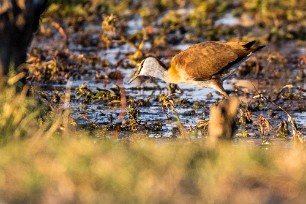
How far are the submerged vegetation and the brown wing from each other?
0.44 meters

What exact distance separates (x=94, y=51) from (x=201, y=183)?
9975mm

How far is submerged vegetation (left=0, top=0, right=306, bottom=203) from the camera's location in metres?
5.67

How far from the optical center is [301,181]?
18.7 feet

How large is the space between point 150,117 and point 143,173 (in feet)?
15.8

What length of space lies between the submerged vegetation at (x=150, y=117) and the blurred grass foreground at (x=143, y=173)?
1cm

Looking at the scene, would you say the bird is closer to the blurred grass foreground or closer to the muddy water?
the muddy water

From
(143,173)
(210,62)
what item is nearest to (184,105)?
(210,62)

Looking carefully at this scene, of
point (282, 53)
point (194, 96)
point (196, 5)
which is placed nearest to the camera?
point (194, 96)

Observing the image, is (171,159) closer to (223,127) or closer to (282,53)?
(223,127)

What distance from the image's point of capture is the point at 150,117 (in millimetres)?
10672

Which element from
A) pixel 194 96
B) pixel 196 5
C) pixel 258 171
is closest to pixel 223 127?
pixel 258 171

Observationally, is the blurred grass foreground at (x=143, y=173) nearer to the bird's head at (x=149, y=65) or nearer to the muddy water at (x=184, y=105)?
the muddy water at (x=184, y=105)

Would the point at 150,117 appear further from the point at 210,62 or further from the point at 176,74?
the point at 210,62

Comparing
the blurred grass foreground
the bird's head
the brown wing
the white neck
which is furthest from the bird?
the blurred grass foreground
